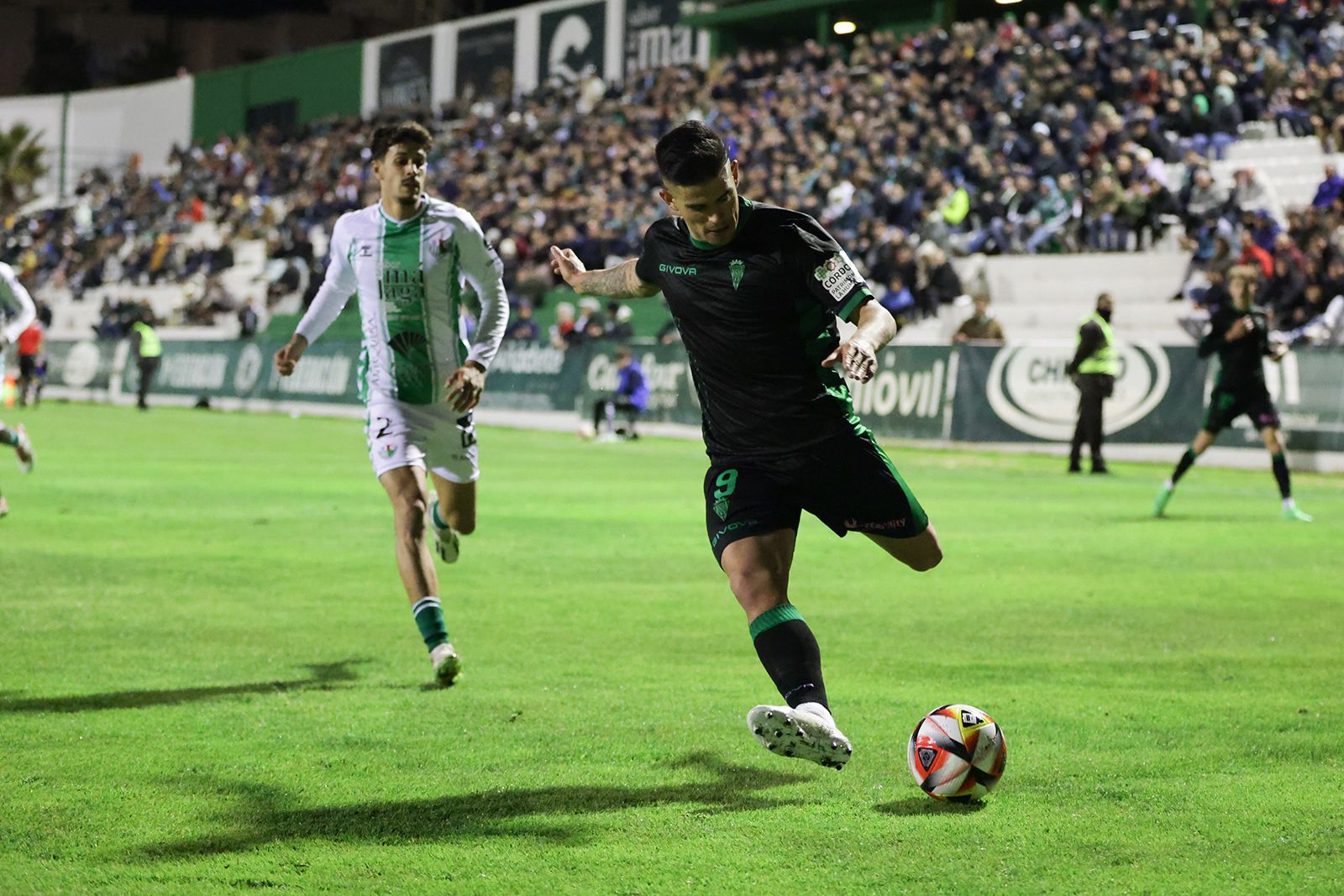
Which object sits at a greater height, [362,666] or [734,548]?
[734,548]

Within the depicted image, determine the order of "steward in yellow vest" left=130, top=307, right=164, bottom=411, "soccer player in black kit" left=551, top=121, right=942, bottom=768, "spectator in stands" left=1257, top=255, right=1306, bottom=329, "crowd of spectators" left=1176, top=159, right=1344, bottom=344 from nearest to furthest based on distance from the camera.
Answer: "soccer player in black kit" left=551, top=121, right=942, bottom=768 → "crowd of spectators" left=1176, top=159, right=1344, bottom=344 → "spectator in stands" left=1257, top=255, right=1306, bottom=329 → "steward in yellow vest" left=130, top=307, right=164, bottom=411

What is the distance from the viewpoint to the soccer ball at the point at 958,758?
5250 mm

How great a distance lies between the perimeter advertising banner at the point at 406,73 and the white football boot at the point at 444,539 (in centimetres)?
5193

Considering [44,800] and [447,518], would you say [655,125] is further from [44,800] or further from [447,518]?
[44,800]

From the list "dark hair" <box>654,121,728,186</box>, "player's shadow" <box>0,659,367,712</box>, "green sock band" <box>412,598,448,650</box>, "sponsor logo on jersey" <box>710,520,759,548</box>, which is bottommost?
"player's shadow" <box>0,659,367,712</box>

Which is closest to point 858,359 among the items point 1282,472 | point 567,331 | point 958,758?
point 958,758

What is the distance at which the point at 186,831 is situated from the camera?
486 centimetres

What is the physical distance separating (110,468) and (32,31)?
71.8 metres

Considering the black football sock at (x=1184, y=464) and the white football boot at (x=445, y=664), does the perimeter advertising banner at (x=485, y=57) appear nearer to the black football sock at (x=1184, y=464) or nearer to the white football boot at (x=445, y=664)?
the black football sock at (x=1184, y=464)

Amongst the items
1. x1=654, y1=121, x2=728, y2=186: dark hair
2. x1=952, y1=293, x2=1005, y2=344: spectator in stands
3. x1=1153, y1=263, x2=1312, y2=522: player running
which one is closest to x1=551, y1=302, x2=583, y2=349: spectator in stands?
x1=952, y1=293, x2=1005, y2=344: spectator in stands

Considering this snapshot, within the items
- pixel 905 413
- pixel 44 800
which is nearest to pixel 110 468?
pixel 905 413

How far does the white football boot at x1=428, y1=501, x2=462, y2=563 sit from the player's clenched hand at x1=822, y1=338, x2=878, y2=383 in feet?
15.1

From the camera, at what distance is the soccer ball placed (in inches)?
207

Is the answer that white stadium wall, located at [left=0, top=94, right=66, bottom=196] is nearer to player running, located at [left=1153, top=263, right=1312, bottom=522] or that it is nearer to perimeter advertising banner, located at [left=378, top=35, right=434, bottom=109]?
perimeter advertising banner, located at [left=378, top=35, right=434, bottom=109]
